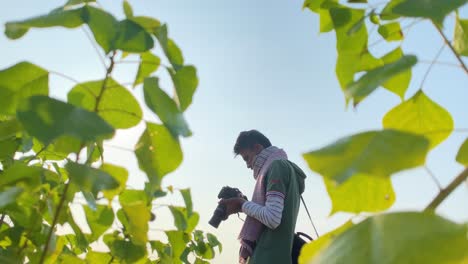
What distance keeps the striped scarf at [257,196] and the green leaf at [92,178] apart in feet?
7.14

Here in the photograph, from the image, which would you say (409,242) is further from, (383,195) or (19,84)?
(19,84)

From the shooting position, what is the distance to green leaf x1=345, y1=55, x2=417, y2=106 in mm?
329

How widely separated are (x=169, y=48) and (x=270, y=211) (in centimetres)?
185

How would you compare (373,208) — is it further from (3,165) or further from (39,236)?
(3,165)

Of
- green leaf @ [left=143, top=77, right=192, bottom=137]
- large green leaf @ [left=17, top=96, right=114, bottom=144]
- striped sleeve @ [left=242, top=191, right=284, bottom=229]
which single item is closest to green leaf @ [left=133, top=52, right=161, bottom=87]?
green leaf @ [left=143, top=77, right=192, bottom=137]

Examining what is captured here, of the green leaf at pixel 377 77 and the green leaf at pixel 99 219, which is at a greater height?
the green leaf at pixel 377 77

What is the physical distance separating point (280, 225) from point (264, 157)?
435 mm

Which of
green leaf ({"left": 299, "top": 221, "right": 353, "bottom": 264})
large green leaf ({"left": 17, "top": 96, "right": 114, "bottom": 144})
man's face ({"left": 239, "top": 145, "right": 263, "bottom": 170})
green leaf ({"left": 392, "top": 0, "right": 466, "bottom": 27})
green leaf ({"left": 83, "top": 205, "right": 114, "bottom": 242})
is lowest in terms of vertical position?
man's face ({"left": 239, "top": 145, "right": 263, "bottom": 170})

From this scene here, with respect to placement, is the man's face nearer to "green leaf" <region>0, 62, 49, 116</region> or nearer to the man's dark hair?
the man's dark hair

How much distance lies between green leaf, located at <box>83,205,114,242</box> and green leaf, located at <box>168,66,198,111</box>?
0.29 m

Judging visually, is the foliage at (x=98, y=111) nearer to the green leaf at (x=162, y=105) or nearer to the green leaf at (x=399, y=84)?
the green leaf at (x=162, y=105)

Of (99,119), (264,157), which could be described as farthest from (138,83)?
(264,157)

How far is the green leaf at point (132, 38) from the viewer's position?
0.53 m

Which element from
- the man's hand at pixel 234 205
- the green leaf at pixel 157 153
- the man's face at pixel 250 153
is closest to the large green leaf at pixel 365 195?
the green leaf at pixel 157 153
